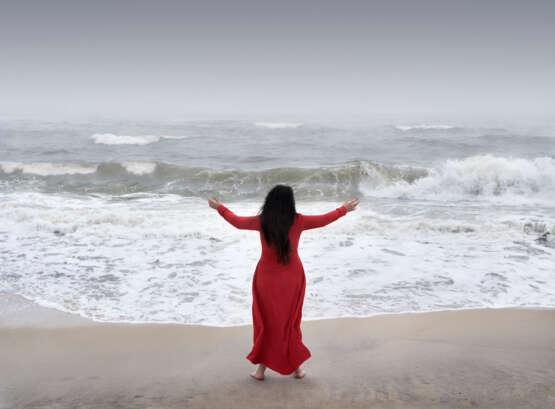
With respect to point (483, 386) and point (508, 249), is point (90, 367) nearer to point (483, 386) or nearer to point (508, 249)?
point (483, 386)

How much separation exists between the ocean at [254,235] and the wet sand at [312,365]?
0.39 metres

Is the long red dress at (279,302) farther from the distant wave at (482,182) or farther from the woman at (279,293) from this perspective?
the distant wave at (482,182)

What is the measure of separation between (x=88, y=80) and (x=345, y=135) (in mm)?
65515

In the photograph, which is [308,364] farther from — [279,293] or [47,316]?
[47,316]

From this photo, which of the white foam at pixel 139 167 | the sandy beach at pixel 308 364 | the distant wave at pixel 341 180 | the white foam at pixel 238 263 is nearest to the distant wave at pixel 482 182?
the distant wave at pixel 341 180

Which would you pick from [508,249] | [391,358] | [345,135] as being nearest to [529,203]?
[508,249]

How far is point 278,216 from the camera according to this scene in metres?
2.65

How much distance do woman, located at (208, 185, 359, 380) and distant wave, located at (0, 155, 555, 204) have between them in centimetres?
933

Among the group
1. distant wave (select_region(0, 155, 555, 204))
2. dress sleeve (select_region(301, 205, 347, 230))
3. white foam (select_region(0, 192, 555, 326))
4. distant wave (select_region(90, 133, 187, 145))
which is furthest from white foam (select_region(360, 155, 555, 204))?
distant wave (select_region(90, 133, 187, 145))

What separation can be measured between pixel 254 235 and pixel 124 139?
20.5m

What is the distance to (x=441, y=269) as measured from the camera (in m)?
5.53

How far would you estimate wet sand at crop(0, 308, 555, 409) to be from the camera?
2574 mm

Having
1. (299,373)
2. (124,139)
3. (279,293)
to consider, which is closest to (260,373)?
(299,373)

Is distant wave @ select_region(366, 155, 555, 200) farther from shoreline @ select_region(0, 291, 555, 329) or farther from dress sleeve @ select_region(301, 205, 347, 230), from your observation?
dress sleeve @ select_region(301, 205, 347, 230)
